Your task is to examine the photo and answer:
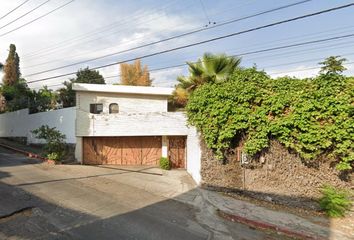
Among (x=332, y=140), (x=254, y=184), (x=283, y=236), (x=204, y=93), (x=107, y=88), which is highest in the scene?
(x=107, y=88)

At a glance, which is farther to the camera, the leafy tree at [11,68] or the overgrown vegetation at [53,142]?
the leafy tree at [11,68]

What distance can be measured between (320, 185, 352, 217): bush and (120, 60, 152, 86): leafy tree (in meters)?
35.5

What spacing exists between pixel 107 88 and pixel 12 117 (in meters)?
15.1

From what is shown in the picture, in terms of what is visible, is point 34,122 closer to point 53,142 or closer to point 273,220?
point 53,142

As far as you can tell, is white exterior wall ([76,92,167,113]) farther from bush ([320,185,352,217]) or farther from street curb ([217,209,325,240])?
bush ([320,185,352,217])

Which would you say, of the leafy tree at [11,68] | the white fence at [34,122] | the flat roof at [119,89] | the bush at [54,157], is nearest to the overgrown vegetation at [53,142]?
the bush at [54,157]

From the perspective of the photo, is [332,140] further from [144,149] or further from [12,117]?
[12,117]

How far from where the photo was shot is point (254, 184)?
12820 millimetres

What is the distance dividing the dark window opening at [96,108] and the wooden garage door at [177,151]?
4860 millimetres

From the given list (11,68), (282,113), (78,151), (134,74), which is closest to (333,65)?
(282,113)

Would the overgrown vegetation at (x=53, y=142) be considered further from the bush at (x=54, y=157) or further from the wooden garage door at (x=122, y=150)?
the wooden garage door at (x=122, y=150)

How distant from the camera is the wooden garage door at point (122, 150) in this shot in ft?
66.0

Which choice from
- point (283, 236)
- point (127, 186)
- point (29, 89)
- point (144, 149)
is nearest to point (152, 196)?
point (127, 186)

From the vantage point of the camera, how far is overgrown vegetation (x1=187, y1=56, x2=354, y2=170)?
1098 cm
